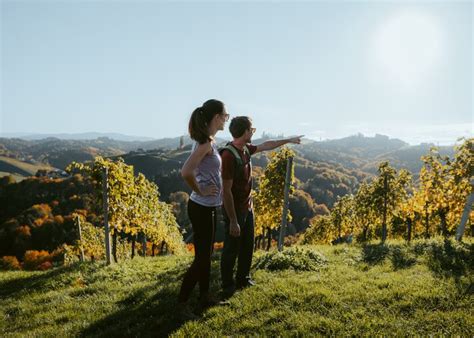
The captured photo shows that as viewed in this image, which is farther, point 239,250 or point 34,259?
point 34,259

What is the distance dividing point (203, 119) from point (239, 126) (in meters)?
1.13

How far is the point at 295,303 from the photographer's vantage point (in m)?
5.55

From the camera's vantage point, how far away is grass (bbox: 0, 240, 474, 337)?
4.74m

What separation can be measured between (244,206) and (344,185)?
183m

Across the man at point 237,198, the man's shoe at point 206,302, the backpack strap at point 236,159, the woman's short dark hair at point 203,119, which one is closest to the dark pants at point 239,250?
the man at point 237,198

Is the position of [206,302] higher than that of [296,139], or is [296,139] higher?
[296,139]

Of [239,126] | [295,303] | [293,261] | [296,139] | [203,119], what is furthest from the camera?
[293,261]

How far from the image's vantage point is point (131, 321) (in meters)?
5.49

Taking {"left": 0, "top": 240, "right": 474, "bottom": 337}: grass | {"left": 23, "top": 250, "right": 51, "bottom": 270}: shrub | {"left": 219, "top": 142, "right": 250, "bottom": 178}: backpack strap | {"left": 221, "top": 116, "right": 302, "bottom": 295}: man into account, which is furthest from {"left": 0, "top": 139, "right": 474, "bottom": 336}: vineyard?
{"left": 23, "top": 250, "right": 51, "bottom": 270}: shrub

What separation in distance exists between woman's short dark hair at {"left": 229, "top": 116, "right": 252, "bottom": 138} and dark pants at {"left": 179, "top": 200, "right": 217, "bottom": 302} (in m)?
1.46

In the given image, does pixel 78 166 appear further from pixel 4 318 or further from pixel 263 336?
pixel 263 336

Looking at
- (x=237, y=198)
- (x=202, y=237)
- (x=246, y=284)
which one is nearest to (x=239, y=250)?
(x=246, y=284)

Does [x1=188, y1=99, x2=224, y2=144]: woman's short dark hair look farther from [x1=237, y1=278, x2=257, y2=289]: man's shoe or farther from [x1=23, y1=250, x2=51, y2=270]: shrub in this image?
[x1=23, y1=250, x2=51, y2=270]: shrub

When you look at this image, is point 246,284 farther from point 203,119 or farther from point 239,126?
point 203,119
